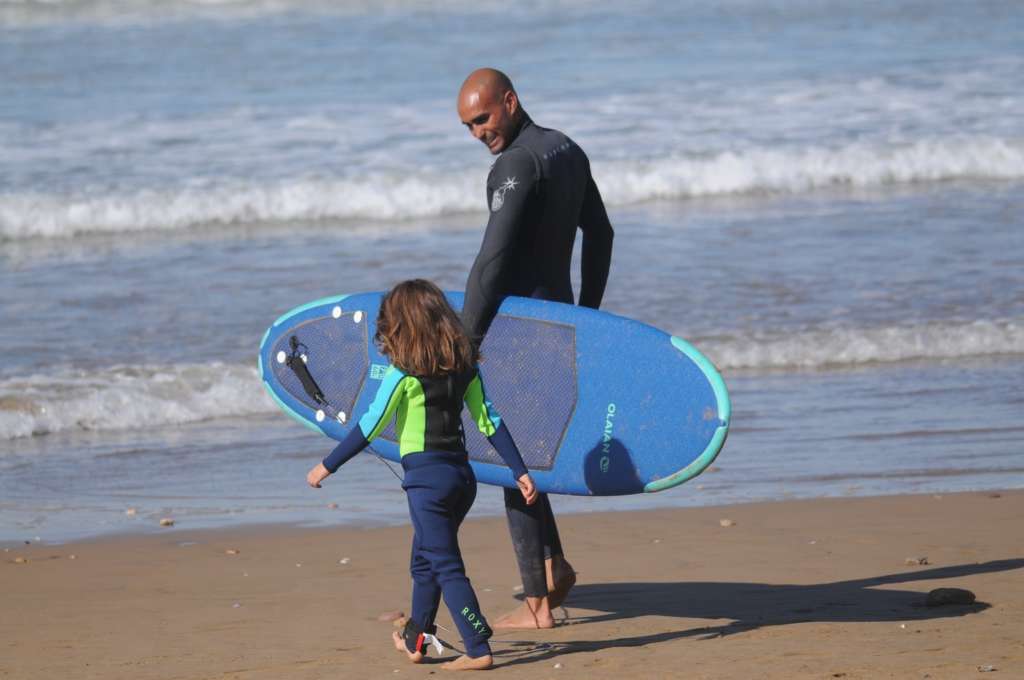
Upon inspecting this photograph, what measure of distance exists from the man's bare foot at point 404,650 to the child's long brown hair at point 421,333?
79 cm

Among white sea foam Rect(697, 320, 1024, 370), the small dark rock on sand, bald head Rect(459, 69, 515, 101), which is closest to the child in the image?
bald head Rect(459, 69, 515, 101)

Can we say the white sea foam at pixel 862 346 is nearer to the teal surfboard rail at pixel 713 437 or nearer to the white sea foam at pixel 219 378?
the white sea foam at pixel 219 378

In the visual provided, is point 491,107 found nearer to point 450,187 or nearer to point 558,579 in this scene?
point 558,579

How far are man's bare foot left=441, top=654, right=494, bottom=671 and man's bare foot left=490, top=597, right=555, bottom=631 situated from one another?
1.43ft

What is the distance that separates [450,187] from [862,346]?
22.6 feet

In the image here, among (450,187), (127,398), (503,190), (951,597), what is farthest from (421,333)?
(450,187)

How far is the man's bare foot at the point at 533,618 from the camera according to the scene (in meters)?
4.39

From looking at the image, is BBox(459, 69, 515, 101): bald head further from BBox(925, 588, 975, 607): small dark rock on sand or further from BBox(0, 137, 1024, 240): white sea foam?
BBox(0, 137, 1024, 240): white sea foam

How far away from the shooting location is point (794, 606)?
4.45 metres

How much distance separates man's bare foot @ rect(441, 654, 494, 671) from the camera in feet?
12.8

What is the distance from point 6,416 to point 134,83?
13.5 meters

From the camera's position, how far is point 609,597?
15.5ft

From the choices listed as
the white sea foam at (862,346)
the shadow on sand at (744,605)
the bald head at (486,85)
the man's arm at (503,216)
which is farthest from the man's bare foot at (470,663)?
the white sea foam at (862,346)

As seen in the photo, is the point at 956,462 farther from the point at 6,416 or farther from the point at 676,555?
the point at 6,416
